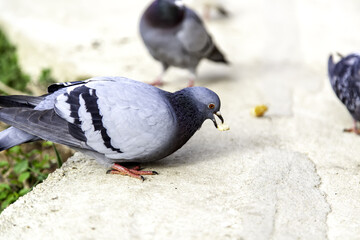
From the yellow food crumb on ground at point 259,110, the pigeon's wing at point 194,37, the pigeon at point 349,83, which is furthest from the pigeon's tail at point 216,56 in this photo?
the pigeon at point 349,83

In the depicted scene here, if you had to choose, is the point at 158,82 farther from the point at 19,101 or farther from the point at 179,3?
the point at 19,101

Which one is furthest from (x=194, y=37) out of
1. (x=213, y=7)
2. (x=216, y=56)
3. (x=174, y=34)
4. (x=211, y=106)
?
(x=213, y=7)

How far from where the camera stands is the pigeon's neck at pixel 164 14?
573 cm

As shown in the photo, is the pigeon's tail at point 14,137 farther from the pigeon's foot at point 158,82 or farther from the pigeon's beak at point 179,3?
the pigeon's beak at point 179,3

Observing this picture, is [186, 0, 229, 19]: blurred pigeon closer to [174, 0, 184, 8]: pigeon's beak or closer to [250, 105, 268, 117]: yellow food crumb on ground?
[174, 0, 184, 8]: pigeon's beak

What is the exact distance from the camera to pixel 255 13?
887cm

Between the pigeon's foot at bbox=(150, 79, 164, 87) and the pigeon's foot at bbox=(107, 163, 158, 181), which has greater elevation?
the pigeon's foot at bbox=(107, 163, 158, 181)

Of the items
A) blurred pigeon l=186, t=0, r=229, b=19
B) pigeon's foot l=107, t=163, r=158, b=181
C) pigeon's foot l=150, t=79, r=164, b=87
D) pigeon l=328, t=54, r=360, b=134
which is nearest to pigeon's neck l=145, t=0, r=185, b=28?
pigeon's foot l=150, t=79, r=164, b=87

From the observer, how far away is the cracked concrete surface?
3.08 meters

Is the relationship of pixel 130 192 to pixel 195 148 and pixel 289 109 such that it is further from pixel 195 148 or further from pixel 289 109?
pixel 289 109

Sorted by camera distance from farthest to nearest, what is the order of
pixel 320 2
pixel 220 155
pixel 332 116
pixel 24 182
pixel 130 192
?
pixel 320 2
pixel 332 116
pixel 24 182
pixel 220 155
pixel 130 192

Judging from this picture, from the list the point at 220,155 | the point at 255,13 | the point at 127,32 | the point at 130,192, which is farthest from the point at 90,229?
the point at 255,13

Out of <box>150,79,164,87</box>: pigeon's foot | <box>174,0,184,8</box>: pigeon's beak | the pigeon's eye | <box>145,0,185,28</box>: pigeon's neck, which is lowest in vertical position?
<box>150,79,164,87</box>: pigeon's foot

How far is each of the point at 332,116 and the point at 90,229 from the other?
11.0 ft
